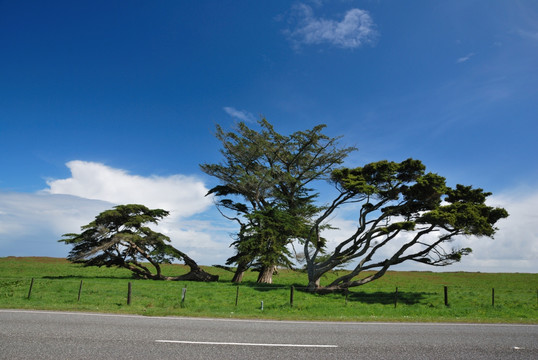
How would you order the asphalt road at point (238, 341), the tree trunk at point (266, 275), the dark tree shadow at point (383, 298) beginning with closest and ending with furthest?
1. the asphalt road at point (238, 341)
2. the dark tree shadow at point (383, 298)
3. the tree trunk at point (266, 275)

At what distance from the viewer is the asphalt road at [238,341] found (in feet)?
21.3

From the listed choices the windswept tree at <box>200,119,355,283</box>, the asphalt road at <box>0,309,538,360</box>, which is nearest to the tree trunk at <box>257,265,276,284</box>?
the windswept tree at <box>200,119,355,283</box>

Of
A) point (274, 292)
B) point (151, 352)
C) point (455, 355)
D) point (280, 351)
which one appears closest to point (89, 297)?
point (274, 292)

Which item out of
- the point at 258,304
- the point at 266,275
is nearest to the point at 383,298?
the point at 258,304

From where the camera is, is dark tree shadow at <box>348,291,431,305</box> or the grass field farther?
dark tree shadow at <box>348,291,431,305</box>

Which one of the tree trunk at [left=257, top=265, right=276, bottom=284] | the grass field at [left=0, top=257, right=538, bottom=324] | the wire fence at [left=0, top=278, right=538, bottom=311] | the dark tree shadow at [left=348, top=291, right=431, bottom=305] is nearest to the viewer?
the grass field at [left=0, top=257, right=538, bottom=324]

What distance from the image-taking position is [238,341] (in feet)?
25.3

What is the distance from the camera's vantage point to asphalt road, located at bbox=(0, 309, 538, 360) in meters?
6.49

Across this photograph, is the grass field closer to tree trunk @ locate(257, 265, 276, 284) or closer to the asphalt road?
the asphalt road

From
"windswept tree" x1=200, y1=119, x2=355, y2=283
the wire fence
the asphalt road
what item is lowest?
the wire fence

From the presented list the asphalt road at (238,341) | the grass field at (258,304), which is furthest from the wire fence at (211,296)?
the asphalt road at (238,341)

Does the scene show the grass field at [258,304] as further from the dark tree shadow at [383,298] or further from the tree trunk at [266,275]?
the tree trunk at [266,275]

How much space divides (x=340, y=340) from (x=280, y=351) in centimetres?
221

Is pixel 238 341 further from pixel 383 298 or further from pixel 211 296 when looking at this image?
pixel 383 298
